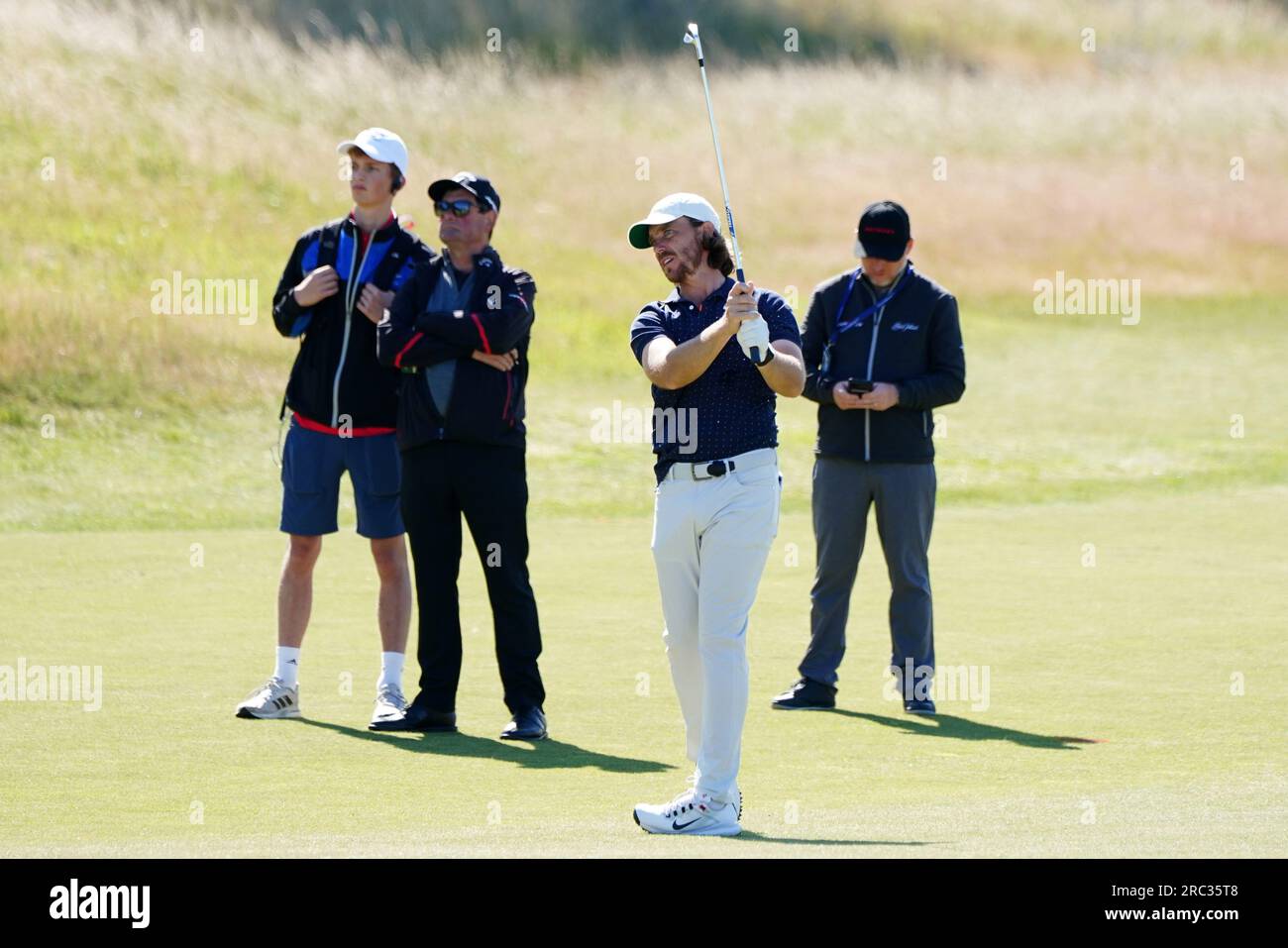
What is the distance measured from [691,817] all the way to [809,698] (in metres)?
2.81

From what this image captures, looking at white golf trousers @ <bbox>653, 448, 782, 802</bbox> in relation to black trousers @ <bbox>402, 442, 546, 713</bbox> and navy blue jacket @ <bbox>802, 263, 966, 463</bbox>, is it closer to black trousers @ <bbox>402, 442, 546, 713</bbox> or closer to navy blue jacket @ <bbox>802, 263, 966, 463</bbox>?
black trousers @ <bbox>402, 442, 546, 713</bbox>

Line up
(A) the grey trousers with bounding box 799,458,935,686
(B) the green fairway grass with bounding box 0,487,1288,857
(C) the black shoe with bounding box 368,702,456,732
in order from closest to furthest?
(B) the green fairway grass with bounding box 0,487,1288,857 < (C) the black shoe with bounding box 368,702,456,732 < (A) the grey trousers with bounding box 799,458,935,686

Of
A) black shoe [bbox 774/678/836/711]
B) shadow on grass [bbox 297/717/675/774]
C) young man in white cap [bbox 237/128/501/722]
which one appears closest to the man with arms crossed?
shadow on grass [bbox 297/717/675/774]

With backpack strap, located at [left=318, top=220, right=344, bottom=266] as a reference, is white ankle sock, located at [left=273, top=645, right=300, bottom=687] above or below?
below

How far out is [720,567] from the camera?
6.99 metres

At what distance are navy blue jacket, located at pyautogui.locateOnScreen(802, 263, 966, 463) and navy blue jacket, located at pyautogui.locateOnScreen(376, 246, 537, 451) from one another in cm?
165

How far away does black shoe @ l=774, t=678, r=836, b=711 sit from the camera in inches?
381

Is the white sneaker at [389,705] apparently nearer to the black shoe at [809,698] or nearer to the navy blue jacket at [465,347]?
the navy blue jacket at [465,347]

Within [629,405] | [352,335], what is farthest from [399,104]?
[352,335]

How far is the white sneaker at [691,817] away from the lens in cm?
692

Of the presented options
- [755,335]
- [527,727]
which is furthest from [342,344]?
[755,335]

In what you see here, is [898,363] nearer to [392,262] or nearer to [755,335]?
[392,262]

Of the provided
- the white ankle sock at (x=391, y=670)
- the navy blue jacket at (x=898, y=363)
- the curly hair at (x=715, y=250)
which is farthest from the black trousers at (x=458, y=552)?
the curly hair at (x=715, y=250)

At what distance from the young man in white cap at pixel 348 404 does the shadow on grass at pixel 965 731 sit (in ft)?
7.04
